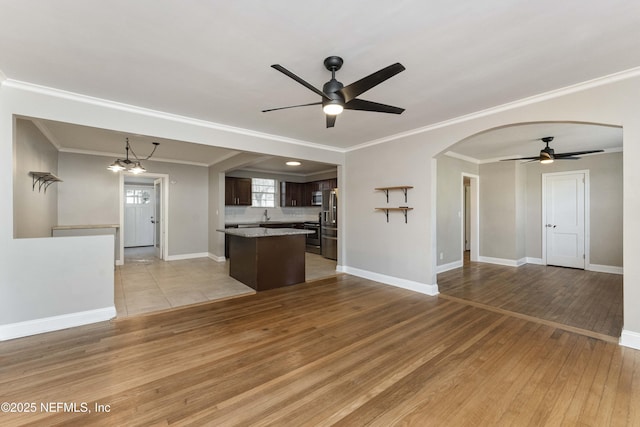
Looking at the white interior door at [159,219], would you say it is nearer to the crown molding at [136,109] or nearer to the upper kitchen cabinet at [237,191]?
the upper kitchen cabinet at [237,191]

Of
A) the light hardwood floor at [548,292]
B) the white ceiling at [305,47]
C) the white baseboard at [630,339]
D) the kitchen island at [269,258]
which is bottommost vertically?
the light hardwood floor at [548,292]

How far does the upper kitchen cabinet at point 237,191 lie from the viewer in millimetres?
7410

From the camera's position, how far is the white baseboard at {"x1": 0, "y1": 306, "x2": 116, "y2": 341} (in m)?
2.71

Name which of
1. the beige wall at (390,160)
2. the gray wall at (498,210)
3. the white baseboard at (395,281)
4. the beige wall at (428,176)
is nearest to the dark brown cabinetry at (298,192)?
the beige wall at (390,160)

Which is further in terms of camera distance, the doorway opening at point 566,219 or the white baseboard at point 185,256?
the white baseboard at point 185,256

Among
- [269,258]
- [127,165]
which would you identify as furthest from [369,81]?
[127,165]

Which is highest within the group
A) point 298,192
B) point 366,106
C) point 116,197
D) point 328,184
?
point 366,106

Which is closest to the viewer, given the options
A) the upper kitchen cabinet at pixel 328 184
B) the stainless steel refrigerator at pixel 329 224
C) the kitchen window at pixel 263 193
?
the stainless steel refrigerator at pixel 329 224

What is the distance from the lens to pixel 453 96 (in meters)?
3.03

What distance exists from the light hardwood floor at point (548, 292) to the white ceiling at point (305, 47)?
8.59 ft

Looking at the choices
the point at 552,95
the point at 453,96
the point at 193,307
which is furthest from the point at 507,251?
the point at 193,307

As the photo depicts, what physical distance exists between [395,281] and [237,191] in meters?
4.90

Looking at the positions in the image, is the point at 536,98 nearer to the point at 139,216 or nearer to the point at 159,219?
the point at 159,219

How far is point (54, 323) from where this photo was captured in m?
2.90
